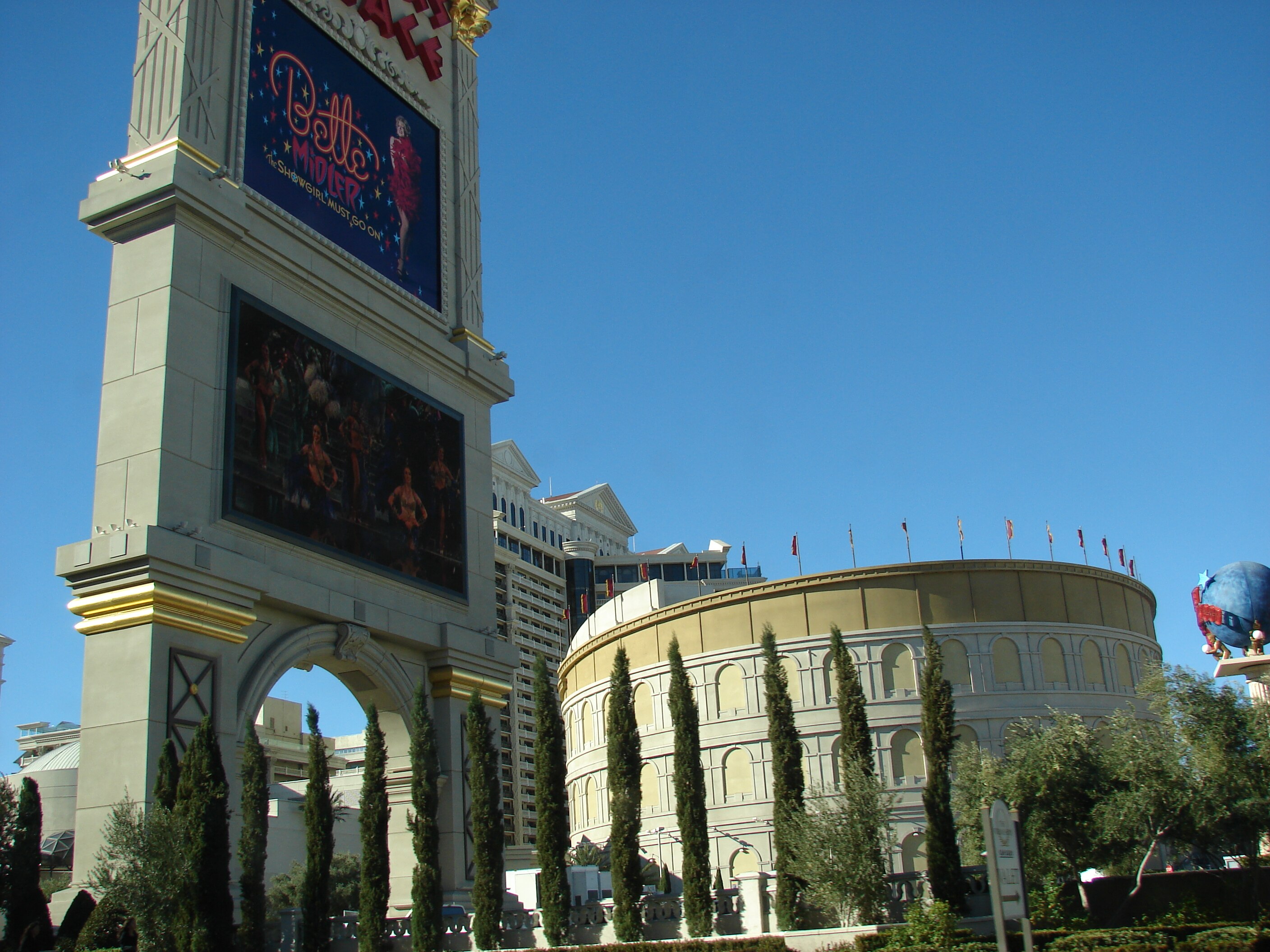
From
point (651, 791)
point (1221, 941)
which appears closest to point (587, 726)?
point (651, 791)

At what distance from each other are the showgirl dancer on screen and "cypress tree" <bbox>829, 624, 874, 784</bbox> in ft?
66.4

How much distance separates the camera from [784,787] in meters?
33.5

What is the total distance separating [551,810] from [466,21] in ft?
105

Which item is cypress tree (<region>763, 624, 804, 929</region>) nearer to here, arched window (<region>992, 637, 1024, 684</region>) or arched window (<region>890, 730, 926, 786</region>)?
arched window (<region>890, 730, 926, 786</region>)

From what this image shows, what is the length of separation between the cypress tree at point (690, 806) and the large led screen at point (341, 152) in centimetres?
1747

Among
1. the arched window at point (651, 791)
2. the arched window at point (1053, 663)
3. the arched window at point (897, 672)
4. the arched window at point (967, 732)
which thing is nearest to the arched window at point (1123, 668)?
the arched window at point (1053, 663)

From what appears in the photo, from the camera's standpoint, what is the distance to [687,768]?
111 ft

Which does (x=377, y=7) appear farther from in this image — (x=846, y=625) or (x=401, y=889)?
(x=846, y=625)

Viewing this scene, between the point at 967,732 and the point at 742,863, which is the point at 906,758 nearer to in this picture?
the point at 967,732

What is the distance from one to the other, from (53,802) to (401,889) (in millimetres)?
39645

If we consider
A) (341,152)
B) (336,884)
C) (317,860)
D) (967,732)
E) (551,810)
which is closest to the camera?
(317,860)

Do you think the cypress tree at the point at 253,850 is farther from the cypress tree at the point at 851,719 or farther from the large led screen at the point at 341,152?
the large led screen at the point at 341,152

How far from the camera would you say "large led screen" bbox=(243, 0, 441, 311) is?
120 feet

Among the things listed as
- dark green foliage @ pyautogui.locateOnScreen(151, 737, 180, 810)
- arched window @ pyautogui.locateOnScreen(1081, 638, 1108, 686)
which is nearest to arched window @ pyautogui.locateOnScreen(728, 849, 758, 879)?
arched window @ pyautogui.locateOnScreen(1081, 638, 1108, 686)
